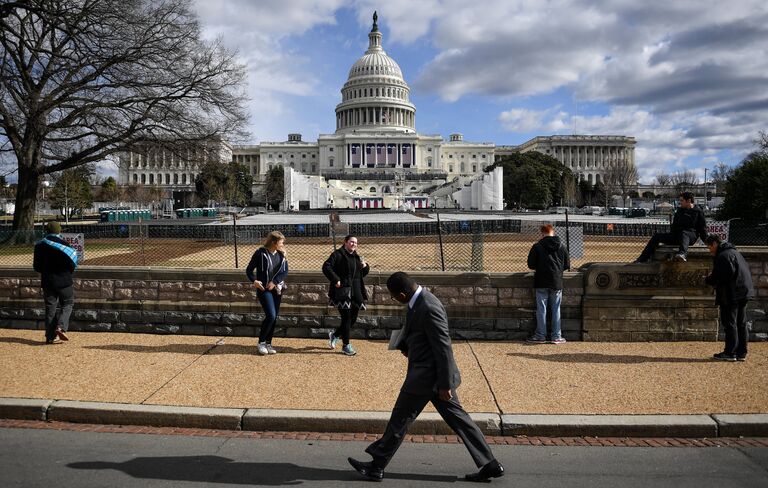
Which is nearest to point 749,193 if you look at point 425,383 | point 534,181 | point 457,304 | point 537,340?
point 537,340

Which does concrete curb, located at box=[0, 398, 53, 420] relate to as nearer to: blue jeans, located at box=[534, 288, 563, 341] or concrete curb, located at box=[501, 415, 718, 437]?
concrete curb, located at box=[501, 415, 718, 437]

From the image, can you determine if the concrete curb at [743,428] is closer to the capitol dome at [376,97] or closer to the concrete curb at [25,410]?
the concrete curb at [25,410]

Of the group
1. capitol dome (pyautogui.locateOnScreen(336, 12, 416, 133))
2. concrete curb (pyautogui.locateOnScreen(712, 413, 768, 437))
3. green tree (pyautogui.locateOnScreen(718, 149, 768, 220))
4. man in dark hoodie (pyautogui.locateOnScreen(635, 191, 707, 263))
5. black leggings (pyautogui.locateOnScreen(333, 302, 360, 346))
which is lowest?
concrete curb (pyautogui.locateOnScreen(712, 413, 768, 437))

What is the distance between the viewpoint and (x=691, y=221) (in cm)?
977

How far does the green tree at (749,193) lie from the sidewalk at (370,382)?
24382 millimetres

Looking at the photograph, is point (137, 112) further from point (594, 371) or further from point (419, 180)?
point (419, 180)

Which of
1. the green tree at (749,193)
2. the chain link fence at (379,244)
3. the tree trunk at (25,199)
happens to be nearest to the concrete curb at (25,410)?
the chain link fence at (379,244)

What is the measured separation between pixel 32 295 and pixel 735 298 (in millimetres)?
11594

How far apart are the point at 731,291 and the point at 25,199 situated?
26191mm

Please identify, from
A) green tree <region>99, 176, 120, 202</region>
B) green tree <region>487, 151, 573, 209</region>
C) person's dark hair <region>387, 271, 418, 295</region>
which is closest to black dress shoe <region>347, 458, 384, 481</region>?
person's dark hair <region>387, 271, 418, 295</region>

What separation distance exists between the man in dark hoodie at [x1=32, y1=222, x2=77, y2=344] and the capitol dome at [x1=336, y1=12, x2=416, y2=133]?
14092 centimetres

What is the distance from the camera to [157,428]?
21.3 ft

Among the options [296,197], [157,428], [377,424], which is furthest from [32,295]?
[296,197]

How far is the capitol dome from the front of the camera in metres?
149
